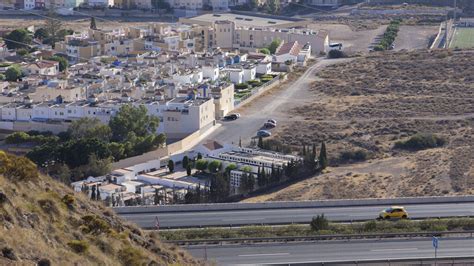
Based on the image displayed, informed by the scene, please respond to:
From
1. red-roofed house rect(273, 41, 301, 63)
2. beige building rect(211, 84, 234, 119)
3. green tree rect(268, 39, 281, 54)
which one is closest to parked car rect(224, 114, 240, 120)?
beige building rect(211, 84, 234, 119)

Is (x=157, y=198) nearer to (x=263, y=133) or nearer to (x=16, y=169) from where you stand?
(x=263, y=133)

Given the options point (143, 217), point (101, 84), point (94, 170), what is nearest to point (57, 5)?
point (101, 84)

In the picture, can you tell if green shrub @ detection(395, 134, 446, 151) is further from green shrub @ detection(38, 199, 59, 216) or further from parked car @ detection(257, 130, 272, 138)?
green shrub @ detection(38, 199, 59, 216)

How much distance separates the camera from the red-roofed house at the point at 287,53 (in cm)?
3066

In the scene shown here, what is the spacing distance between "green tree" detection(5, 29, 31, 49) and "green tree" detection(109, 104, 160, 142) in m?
13.1

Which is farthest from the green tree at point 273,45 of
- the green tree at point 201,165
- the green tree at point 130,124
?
the green tree at point 201,165

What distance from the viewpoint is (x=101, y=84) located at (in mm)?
24359

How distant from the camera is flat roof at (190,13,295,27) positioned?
39.5 meters

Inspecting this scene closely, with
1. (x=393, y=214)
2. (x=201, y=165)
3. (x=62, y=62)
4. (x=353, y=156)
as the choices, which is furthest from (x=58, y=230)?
(x=62, y=62)

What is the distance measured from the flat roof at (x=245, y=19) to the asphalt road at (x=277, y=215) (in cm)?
2526

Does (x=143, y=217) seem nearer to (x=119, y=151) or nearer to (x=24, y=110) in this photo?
(x=119, y=151)

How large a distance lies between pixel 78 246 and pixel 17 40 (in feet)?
88.3

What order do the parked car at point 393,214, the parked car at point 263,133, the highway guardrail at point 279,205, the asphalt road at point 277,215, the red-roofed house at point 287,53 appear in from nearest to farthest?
the asphalt road at point 277,215 → the parked car at point 393,214 → the highway guardrail at point 279,205 → the parked car at point 263,133 → the red-roofed house at point 287,53

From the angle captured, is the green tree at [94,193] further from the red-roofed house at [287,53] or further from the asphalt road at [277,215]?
the red-roofed house at [287,53]
